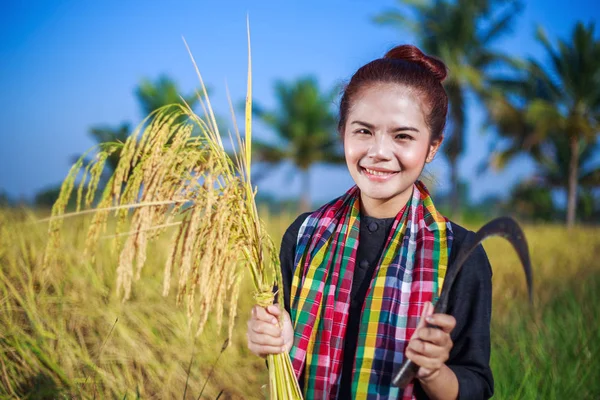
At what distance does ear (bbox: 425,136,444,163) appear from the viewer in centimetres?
204

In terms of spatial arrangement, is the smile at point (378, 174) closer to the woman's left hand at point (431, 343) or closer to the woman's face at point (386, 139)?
the woman's face at point (386, 139)

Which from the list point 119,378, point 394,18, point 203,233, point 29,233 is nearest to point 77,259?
point 29,233

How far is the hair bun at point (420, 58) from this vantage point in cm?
204

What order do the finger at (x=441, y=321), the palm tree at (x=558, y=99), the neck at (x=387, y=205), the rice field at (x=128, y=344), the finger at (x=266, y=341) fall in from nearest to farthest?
the finger at (x=441, y=321), the finger at (x=266, y=341), the neck at (x=387, y=205), the rice field at (x=128, y=344), the palm tree at (x=558, y=99)

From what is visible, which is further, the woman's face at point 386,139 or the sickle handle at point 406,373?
the woman's face at point 386,139

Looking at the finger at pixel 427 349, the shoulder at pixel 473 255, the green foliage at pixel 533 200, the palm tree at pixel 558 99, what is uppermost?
the palm tree at pixel 558 99

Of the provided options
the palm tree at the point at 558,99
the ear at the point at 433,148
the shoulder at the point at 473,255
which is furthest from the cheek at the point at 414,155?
the palm tree at the point at 558,99

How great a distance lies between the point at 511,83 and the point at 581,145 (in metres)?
8.74

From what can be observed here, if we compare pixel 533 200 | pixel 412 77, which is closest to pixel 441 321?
pixel 412 77

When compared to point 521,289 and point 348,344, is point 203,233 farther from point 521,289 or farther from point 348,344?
point 521,289

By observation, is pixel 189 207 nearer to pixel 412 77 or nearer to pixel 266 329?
pixel 266 329

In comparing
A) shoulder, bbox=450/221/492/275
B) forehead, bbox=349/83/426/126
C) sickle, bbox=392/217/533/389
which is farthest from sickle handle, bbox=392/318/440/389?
forehead, bbox=349/83/426/126

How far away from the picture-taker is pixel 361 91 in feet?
6.40

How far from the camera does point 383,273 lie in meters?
1.90
